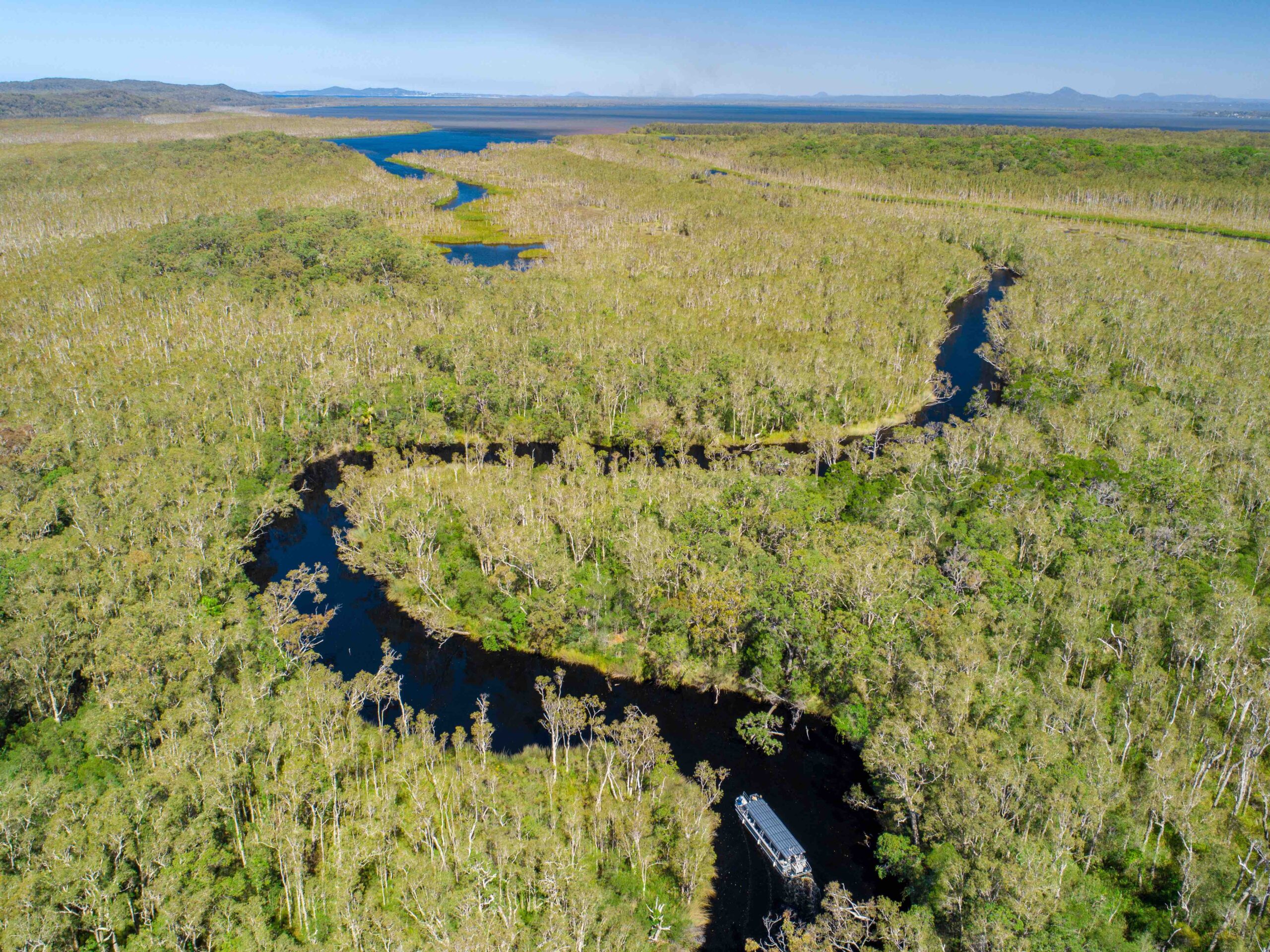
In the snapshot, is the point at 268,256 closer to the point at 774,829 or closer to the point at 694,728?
the point at 694,728

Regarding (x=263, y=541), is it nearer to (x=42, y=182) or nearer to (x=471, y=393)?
(x=471, y=393)

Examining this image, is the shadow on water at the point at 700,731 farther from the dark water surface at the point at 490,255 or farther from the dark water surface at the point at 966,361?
the dark water surface at the point at 490,255

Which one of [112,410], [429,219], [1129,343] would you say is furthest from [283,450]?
[429,219]

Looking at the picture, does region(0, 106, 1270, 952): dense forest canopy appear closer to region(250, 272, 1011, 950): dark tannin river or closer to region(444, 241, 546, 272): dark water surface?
region(250, 272, 1011, 950): dark tannin river

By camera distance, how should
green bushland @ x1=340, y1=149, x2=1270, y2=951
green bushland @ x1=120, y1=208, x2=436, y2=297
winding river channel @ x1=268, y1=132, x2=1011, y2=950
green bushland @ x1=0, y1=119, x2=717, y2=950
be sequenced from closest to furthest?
green bushland @ x1=0, y1=119, x2=717, y2=950 < green bushland @ x1=340, y1=149, x2=1270, y2=951 < winding river channel @ x1=268, y1=132, x2=1011, y2=950 < green bushland @ x1=120, y1=208, x2=436, y2=297

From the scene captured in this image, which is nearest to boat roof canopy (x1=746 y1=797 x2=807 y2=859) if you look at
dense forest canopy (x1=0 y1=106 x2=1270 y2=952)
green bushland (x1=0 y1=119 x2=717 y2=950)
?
green bushland (x1=0 y1=119 x2=717 y2=950)
